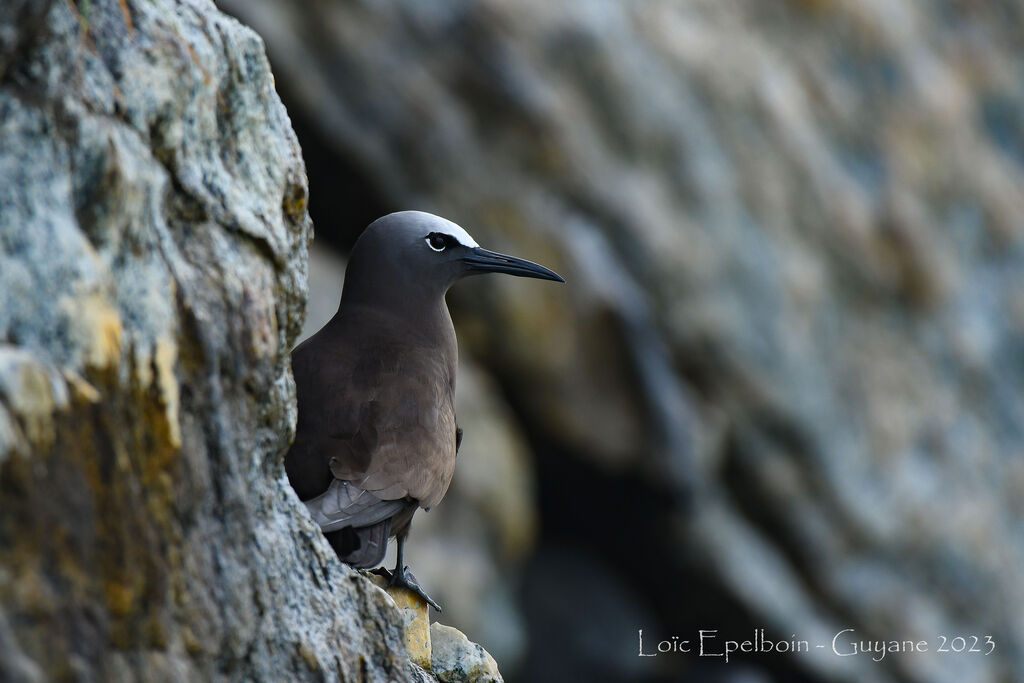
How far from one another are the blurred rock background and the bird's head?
696 cm

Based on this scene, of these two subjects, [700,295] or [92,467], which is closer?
[92,467]

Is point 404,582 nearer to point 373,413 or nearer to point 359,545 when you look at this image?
point 359,545

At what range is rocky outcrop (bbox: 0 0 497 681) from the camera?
303 cm

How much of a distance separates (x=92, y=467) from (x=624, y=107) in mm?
16051

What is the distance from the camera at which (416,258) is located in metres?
6.30

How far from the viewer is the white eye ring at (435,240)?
636cm

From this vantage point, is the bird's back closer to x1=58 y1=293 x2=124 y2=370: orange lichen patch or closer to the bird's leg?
the bird's leg

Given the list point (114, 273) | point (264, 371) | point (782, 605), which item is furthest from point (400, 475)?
point (782, 605)

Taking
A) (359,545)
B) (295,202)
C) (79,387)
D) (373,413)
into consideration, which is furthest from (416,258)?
(79,387)

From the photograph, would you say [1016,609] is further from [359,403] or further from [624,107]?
[359,403]

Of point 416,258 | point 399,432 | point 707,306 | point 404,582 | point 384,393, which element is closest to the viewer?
point 404,582

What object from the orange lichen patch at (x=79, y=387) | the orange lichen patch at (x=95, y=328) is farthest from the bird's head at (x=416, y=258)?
the orange lichen patch at (x=79, y=387)

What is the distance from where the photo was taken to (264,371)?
399 cm

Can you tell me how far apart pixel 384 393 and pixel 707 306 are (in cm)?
1343
